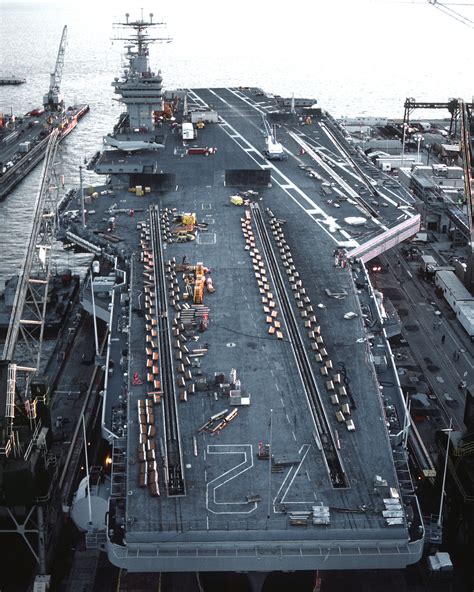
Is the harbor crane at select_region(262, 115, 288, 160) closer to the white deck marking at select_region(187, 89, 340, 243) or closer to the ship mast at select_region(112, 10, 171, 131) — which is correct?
the white deck marking at select_region(187, 89, 340, 243)

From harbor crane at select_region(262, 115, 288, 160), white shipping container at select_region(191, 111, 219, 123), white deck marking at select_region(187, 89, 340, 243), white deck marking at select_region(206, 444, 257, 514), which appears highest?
white shipping container at select_region(191, 111, 219, 123)

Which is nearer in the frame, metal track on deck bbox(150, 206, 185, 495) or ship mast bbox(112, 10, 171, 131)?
metal track on deck bbox(150, 206, 185, 495)

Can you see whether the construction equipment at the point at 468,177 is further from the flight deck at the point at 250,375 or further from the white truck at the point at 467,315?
the flight deck at the point at 250,375

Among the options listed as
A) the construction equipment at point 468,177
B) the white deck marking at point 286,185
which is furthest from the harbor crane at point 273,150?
the construction equipment at point 468,177

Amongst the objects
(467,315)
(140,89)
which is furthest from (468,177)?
(140,89)

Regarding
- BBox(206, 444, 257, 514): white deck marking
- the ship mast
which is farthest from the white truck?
the ship mast

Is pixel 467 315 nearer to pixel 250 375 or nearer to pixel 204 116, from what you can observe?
pixel 250 375

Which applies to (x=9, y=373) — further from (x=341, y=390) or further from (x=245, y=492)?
(x=341, y=390)
